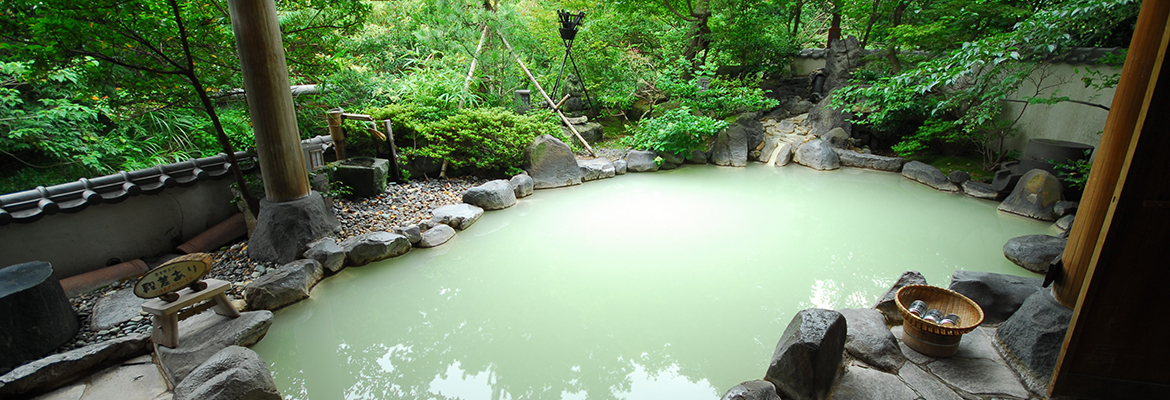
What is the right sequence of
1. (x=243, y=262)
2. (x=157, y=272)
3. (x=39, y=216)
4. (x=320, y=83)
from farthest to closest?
(x=320, y=83), (x=243, y=262), (x=39, y=216), (x=157, y=272)

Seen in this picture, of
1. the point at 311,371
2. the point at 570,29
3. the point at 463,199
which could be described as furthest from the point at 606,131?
the point at 311,371

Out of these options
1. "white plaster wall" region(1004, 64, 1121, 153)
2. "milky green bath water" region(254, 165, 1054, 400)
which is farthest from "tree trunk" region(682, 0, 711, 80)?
"white plaster wall" region(1004, 64, 1121, 153)

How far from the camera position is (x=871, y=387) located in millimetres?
2357

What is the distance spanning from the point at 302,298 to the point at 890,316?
13.8 ft

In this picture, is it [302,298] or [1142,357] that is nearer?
[1142,357]

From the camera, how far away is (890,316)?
3033 millimetres

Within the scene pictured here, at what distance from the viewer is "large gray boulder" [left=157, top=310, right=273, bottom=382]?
2.57 metres

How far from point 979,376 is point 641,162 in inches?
212

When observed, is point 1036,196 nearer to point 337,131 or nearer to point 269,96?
point 269,96

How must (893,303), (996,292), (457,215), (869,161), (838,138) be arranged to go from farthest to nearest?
1. (838,138)
2. (869,161)
3. (457,215)
4. (893,303)
5. (996,292)

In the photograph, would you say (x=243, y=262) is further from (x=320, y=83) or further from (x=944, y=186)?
(x=944, y=186)

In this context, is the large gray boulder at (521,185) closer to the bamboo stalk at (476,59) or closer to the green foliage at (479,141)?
the green foliage at (479,141)

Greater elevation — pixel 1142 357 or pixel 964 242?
pixel 1142 357

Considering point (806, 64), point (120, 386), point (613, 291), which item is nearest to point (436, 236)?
point (613, 291)
